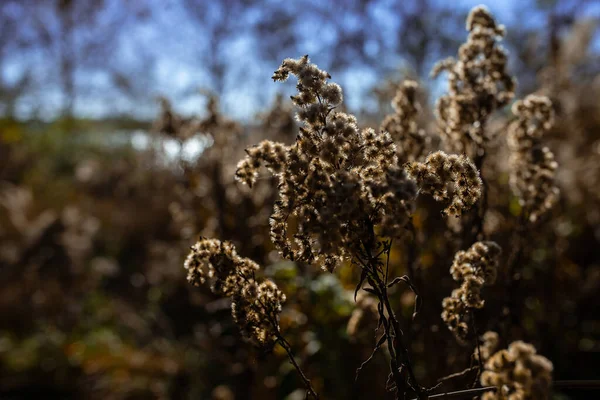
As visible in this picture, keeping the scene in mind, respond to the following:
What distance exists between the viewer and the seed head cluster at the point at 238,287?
47.7 inches

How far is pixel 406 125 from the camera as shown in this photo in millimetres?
1845

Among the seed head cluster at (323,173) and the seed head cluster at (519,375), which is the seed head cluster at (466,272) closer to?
the seed head cluster at (519,375)

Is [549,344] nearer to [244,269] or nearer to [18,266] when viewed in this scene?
[244,269]

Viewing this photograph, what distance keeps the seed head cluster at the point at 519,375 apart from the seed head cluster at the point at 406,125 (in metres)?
0.77

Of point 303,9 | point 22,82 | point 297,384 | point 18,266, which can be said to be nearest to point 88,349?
point 18,266

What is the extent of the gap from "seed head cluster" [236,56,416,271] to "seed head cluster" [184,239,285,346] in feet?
0.41

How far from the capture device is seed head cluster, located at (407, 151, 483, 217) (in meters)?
1.14

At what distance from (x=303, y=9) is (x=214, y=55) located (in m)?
5.05

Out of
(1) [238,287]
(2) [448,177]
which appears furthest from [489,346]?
(1) [238,287]

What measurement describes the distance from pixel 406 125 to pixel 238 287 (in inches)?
35.3

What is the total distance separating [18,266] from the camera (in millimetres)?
6441

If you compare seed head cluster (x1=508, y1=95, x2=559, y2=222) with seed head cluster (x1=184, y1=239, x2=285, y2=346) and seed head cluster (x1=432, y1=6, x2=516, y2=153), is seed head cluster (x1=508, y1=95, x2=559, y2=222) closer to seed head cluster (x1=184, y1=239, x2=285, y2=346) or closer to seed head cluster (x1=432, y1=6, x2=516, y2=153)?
seed head cluster (x1=432, y1=6, x2=516, y2=153)

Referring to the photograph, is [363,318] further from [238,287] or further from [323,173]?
[323,173]

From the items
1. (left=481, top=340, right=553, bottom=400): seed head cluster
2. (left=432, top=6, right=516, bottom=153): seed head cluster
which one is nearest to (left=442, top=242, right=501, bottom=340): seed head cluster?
(left=481, top=340, right=553, bottom=400): seed head cluster
